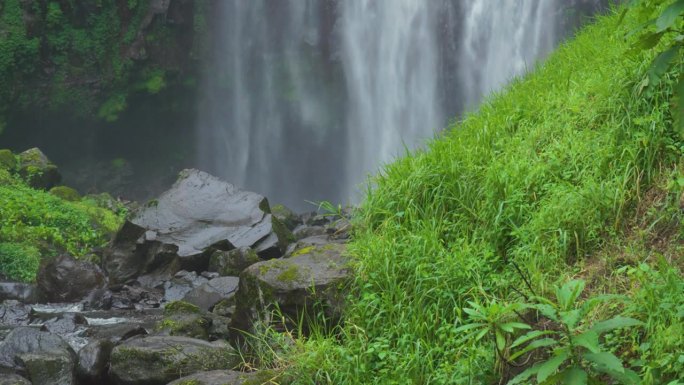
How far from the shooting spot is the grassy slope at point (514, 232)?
4098 millimetres

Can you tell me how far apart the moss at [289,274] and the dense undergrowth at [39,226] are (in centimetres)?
907

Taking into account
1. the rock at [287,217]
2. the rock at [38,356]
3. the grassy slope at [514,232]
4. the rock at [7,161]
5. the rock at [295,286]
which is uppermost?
the grassy slope at [514,232]

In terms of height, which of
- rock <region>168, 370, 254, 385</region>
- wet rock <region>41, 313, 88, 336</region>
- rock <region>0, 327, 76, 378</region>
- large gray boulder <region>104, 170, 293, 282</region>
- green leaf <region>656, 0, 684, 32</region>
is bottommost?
large gray boulder <region>104, 170, 293, 282</region>

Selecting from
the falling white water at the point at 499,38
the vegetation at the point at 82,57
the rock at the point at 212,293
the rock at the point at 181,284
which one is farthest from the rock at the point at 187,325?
the vegetation at the point at 82,57

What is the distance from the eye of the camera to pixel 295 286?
5348mm

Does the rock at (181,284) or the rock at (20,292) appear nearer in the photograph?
the rock at (20,292)

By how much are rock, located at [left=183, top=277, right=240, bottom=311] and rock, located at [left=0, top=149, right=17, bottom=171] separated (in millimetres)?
9858

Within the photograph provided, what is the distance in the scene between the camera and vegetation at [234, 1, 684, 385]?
372cm

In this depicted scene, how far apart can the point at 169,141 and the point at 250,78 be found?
3411mm

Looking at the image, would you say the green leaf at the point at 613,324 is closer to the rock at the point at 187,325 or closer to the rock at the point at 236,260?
the rock at the point at 187,325

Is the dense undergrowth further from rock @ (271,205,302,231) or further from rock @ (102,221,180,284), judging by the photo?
rock @ (271,205,302,231)

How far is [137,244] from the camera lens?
43.1 ft

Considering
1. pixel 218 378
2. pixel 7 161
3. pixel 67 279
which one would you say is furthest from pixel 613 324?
pixel 7 161

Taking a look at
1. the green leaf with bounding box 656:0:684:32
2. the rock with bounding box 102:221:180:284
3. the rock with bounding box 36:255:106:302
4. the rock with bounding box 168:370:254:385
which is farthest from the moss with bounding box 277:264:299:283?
the rock with bounding box 102:221:180:284
